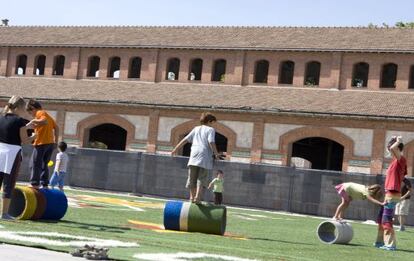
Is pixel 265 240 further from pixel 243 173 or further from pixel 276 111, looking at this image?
pixel 276 111

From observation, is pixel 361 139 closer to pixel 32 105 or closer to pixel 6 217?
pixel 32 105

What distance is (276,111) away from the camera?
121 ft

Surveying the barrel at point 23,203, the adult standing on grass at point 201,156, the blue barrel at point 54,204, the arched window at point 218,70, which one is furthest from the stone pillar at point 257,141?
the barrel at point 23,203

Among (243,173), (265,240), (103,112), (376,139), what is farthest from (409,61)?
(265,240)

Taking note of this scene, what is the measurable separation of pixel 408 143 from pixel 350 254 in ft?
77.4

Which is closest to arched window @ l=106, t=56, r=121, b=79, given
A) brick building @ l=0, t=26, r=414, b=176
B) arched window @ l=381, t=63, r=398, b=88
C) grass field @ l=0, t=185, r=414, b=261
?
brick building @ l=0, t=26, r=414, b=176

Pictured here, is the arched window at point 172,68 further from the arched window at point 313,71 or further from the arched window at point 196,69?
the arched window at point 313,71

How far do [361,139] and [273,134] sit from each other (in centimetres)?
426

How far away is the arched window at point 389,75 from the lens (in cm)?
3884

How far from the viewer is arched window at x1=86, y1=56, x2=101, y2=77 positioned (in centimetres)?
4584

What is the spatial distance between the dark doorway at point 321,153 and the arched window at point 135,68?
31.8 feet

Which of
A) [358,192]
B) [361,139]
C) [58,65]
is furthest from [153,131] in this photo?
[358,192]

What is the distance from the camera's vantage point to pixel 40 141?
13797mm

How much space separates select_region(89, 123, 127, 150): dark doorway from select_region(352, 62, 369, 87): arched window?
1445 cm
